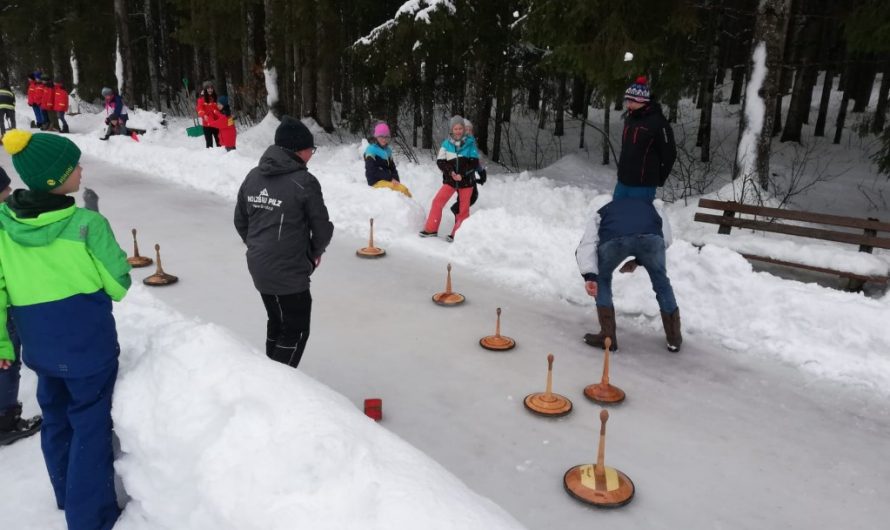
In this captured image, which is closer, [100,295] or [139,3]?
[100,295]

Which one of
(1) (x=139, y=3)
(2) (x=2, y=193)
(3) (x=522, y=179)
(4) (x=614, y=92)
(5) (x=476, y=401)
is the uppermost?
(1) (x=139, y=3)

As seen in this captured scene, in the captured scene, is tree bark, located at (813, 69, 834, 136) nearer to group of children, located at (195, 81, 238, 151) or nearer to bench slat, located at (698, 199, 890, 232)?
bench slat, located at (698, 199, 890, 232)

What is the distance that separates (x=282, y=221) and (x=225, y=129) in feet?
42.5

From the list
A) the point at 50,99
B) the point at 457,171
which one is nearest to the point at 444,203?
the point at 457,171

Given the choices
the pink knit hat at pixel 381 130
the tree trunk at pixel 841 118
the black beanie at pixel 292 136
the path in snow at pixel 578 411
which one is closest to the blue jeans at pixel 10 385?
the path in snow at pixel 578 411

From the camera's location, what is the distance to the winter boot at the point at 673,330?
5332mm

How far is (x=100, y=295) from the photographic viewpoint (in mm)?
2760

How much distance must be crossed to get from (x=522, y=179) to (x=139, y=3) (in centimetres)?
3125

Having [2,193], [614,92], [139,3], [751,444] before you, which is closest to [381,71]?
[614,92]

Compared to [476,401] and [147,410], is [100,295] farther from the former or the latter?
[476,401]

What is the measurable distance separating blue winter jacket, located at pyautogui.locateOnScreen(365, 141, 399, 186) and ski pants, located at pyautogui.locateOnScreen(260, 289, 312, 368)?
19.9ft

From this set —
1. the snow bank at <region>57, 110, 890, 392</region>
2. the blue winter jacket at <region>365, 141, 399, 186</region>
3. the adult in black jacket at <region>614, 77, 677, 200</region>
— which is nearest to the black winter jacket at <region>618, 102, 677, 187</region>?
the adult in black jacket at <region>614, 77, 677, 200</region>

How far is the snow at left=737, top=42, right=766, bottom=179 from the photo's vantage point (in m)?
9.73

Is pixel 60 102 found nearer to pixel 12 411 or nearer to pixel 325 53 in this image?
pixel 325 53
